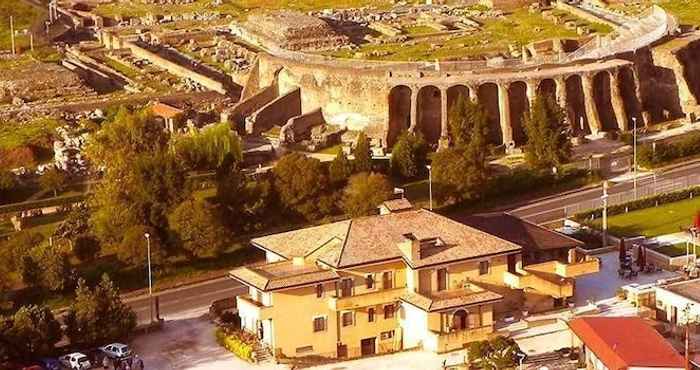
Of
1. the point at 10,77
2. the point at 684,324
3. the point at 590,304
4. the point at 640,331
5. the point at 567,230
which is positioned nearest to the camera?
the point at 640,331

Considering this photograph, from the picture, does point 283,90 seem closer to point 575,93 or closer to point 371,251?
point 575,93

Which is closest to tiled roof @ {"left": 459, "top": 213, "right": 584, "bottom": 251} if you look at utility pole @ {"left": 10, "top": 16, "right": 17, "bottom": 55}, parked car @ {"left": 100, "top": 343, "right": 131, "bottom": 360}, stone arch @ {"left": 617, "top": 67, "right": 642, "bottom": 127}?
parked car @ {"left": 100, "top": 343, "right": 131, "bottom": 360}

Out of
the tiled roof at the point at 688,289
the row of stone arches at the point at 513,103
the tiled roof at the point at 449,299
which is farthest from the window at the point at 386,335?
the row of stone arches at the point at 513,103

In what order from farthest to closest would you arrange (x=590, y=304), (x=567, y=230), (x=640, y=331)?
(x=567, y=230)
(x=590, y=304)
(x=640, y=331)

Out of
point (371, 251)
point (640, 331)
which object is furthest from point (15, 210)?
point (640, 331)

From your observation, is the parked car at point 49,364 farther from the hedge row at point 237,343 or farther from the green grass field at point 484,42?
the green grass field at point 484,42
